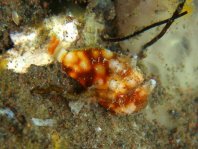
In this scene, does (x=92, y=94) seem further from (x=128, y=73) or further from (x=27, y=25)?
(x=27, y=25)

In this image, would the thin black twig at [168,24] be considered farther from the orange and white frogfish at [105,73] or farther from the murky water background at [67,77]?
the orange and white frogfish at [105,73]

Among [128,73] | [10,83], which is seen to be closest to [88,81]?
[128,73]

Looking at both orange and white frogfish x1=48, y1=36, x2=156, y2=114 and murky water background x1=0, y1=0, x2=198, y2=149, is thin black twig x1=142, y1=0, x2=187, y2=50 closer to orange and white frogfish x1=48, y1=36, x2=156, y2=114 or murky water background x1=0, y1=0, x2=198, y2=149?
murky water background x1=0, y1=0, x2=198, y2=149

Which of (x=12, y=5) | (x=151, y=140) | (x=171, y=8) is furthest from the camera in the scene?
(x=151, y=140)

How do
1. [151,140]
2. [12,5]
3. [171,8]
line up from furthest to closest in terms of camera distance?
[151,140] → [171,8] → [12,5]

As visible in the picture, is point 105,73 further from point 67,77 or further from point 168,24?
point 168,24

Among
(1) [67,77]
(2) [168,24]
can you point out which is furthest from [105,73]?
(2) [168,24]

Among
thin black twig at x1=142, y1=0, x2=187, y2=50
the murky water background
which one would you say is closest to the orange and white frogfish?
the murky water background

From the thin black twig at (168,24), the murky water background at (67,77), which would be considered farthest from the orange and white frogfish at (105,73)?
the thin black twig at (168,24)
